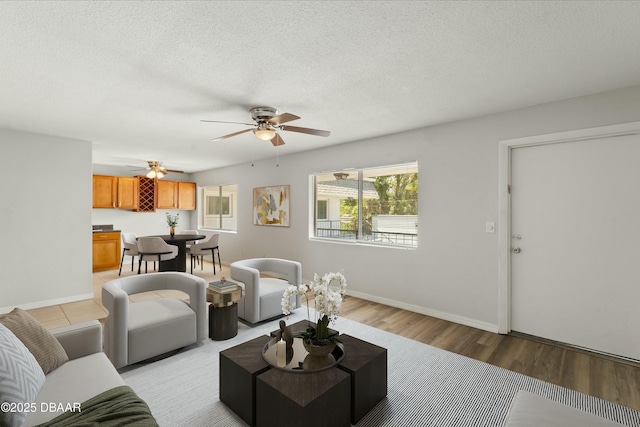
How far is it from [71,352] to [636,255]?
174 inches

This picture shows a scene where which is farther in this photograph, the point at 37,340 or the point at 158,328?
the point at 158,328

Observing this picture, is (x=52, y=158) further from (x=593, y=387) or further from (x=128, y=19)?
(x=593, y=387)

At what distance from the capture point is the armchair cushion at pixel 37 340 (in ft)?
5.42

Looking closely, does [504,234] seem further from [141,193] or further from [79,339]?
[141,193]

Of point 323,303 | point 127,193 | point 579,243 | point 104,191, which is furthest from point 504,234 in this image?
point 104,191

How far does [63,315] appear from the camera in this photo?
3883 millimetres

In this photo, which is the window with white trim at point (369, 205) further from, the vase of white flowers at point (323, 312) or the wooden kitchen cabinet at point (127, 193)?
the wooden kitchen cabinet at point (127, 193)

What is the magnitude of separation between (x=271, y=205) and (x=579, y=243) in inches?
186

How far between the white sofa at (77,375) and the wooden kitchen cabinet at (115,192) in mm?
6056

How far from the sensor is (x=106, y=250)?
6566 millimetres

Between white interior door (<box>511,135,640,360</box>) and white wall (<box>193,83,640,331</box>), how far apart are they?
0.23m

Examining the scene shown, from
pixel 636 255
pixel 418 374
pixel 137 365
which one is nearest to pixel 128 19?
pixel 137 365

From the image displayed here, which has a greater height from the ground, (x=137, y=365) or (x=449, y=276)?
(x=449, y=276)

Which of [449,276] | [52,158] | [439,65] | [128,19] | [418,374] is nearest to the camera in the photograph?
[128,19]
